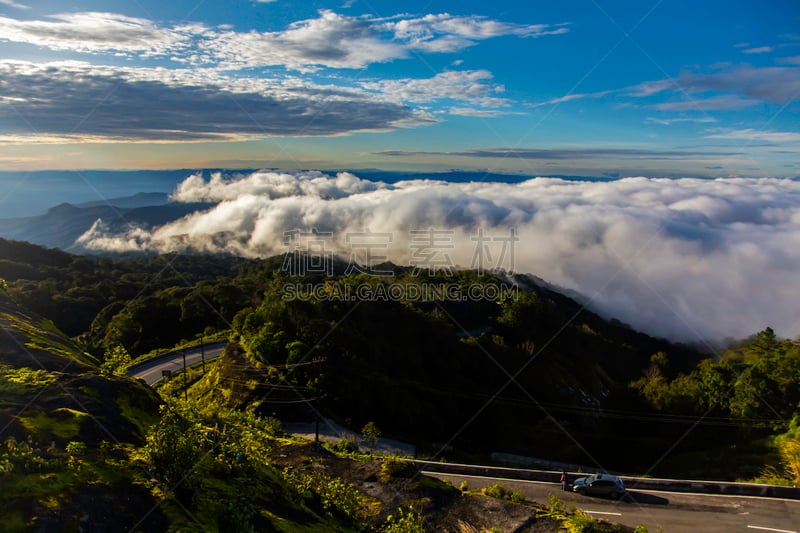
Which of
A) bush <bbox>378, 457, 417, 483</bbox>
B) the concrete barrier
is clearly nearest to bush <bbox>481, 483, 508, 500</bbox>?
bush <bbox>378, 457, 417, 483</bbox>

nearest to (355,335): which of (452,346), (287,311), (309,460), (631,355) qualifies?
(287,311)

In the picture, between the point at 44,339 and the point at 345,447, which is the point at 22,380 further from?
the point at 345,447

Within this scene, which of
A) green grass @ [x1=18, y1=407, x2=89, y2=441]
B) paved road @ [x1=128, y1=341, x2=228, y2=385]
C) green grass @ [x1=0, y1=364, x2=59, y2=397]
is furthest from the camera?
paved road @ [x1=128, y1=341, x2=228, y2=385]

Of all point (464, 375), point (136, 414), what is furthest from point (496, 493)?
point (464, 375)

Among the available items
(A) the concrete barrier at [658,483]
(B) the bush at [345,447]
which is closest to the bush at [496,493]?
(A) the concrete barrier at [658,483]

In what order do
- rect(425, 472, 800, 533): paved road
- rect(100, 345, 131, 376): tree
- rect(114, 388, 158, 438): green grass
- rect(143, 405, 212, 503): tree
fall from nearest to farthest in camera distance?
rect(143, 405, 212, 503): tree → rect(114, 388, 158, 438): green grass → rect(100, 345, 131, 376): tree → rect(425, 472, 800, 533): paved road

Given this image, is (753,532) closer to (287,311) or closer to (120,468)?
(120,468)

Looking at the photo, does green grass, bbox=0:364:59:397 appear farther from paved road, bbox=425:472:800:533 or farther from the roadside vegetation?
paved road, bbox=425:472:800:533
